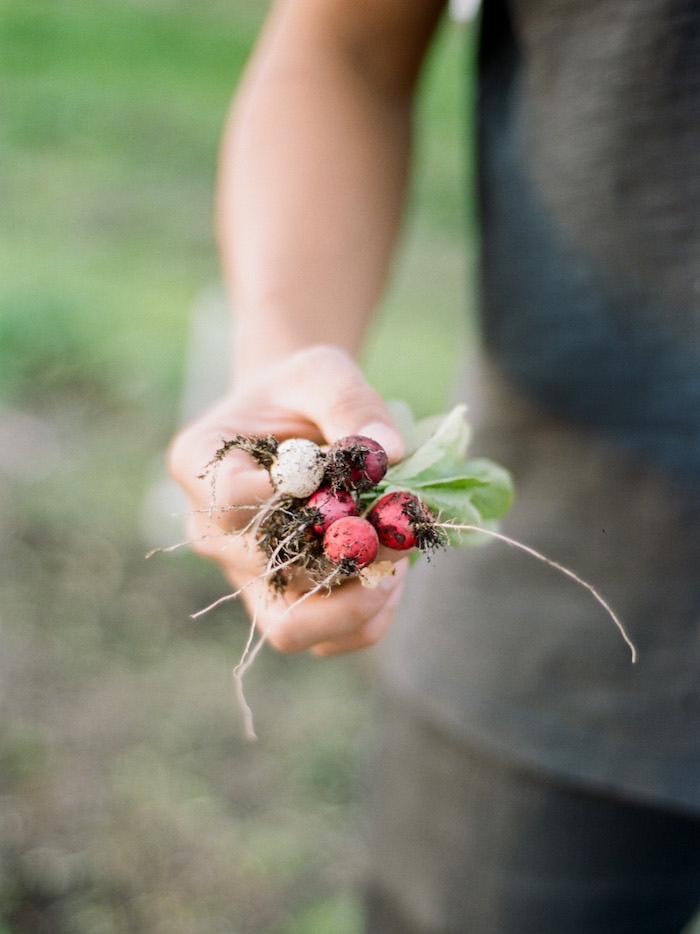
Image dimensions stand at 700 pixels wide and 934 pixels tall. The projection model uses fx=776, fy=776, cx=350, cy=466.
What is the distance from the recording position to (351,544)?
1.31m

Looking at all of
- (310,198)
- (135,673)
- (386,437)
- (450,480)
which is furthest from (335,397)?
(135,673)

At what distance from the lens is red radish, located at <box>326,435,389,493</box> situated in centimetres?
132

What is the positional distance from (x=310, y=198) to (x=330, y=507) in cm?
83

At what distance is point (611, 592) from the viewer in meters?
1.87

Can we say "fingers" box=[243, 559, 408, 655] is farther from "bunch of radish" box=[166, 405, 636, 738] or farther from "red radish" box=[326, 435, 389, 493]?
"red radish" box=[326, 435, 389, 493]

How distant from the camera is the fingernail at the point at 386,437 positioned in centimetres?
135

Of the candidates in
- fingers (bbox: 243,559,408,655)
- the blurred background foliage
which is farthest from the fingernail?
the blurred background foliage

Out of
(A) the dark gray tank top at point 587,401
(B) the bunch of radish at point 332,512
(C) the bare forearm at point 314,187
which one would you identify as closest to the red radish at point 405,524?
(B) the bunch of radish at point 332,512

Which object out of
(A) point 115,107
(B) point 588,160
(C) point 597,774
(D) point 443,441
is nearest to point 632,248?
(B) point 588,160

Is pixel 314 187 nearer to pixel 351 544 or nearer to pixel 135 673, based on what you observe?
pixel 351 544

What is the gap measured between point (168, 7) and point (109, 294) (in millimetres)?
17664

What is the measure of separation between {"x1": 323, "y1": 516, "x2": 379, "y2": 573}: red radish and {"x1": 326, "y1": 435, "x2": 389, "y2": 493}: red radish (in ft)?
0.24

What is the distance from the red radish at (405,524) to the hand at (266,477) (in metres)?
0.04

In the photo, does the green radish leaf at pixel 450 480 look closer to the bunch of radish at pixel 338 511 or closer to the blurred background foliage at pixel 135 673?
the bunch of radish at pixel 338 511
